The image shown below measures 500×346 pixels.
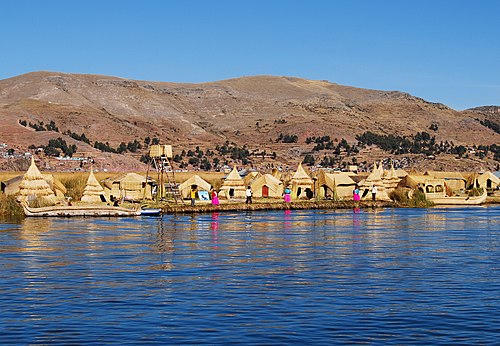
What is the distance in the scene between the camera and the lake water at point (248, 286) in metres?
18.1

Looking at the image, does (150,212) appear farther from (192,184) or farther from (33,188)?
(192,184)

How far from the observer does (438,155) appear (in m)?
138

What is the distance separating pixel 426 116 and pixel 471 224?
142 meters

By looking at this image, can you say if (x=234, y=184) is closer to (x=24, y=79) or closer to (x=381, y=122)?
(x=381, y=122)

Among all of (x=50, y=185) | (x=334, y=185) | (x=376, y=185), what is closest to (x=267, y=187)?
(x=334, y=185)

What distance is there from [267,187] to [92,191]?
16.6 m

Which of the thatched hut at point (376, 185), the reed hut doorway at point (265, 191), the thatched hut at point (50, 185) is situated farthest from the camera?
the reed hut doorway at point (265, 191)

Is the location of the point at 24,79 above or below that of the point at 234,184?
above

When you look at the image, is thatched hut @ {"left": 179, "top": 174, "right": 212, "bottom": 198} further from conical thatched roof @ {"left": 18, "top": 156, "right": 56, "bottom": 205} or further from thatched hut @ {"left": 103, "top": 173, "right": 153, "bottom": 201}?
conical thatched roof @ {"left": 18, "top": 156, "right": 56, "bottom": 205}

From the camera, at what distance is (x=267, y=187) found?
69.8 meters

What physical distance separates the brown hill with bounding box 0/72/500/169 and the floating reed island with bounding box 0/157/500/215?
182ft

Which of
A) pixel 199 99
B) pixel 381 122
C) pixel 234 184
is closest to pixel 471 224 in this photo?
pixel 234 184

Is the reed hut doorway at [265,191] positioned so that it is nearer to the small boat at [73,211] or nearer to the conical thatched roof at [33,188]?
the small boat at [73,211]

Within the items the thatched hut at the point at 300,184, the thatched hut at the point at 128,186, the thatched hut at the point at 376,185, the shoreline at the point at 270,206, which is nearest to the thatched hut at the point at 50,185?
the thatched hut at the point at 128,186
